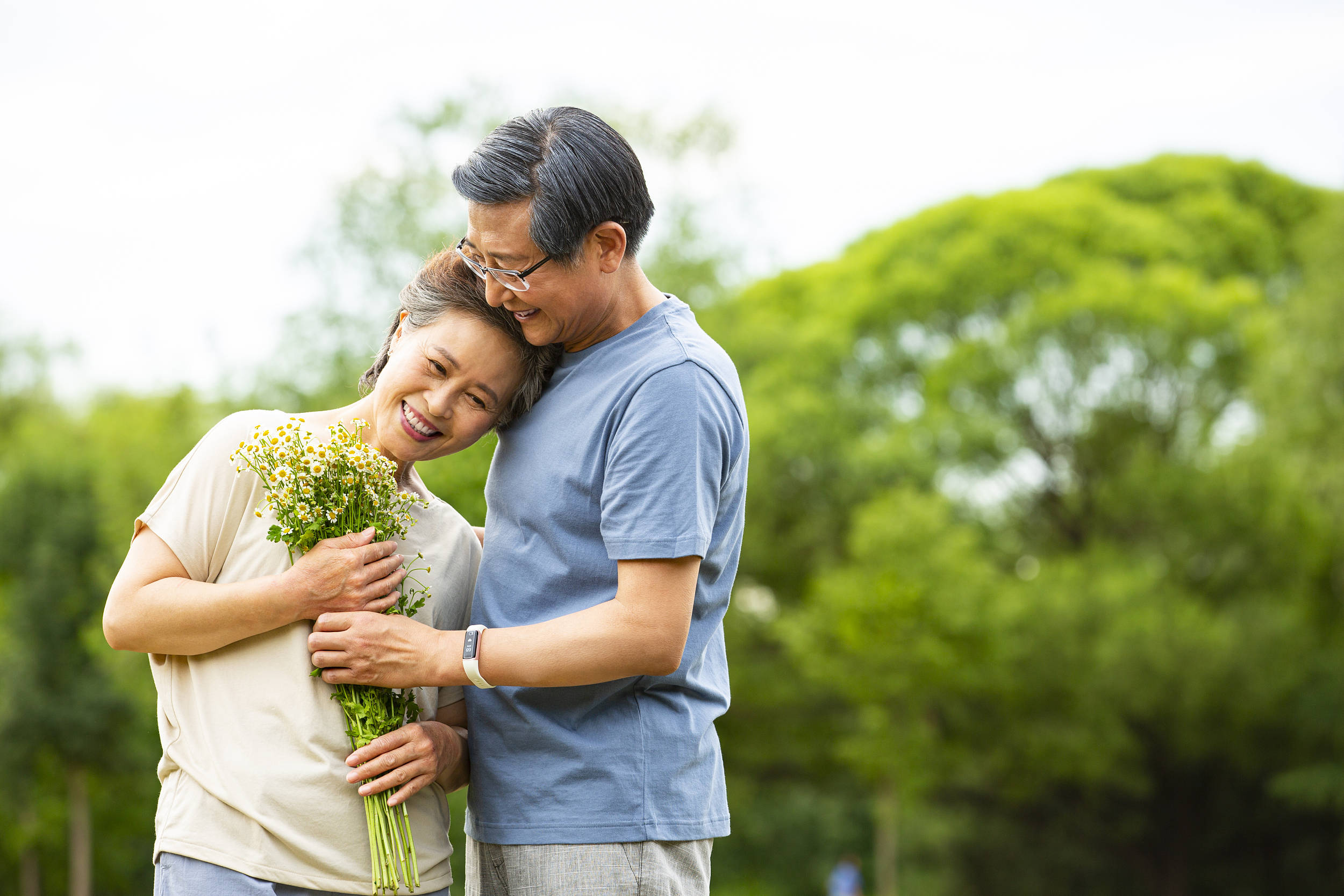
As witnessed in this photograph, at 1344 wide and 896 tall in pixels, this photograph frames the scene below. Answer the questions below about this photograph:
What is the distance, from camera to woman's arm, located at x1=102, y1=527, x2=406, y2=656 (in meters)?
2.09

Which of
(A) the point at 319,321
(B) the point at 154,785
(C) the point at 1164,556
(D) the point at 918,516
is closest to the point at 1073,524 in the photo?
(C) the point at 1164,556

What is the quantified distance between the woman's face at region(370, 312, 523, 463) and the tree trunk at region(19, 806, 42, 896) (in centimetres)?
1852

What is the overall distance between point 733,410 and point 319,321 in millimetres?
13543

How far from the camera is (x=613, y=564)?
214 centimetres

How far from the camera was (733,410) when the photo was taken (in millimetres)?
2176

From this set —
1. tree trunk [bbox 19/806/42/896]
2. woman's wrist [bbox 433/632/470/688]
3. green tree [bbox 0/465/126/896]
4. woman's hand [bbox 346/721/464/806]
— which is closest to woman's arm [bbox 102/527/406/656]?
woman's wrist [bbox 433/632/470/688]

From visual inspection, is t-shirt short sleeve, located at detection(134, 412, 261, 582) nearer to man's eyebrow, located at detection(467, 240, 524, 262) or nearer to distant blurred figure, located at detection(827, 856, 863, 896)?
man's eyebrow, located at detection(467, 240, 524, 262)

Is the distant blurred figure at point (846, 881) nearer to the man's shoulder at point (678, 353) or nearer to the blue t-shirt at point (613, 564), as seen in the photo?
the blue t-shirt at point (613, 564)

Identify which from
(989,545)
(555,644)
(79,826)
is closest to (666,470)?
(555,644)

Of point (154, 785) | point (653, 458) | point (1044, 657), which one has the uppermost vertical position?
point (653, 458)

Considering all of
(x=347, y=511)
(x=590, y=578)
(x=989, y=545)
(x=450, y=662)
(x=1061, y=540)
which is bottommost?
(x=1061, y=540)

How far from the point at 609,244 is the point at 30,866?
855 inches

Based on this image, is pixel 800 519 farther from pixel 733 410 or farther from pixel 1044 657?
pixel 733 410

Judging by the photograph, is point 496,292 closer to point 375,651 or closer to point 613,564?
point 613,564
